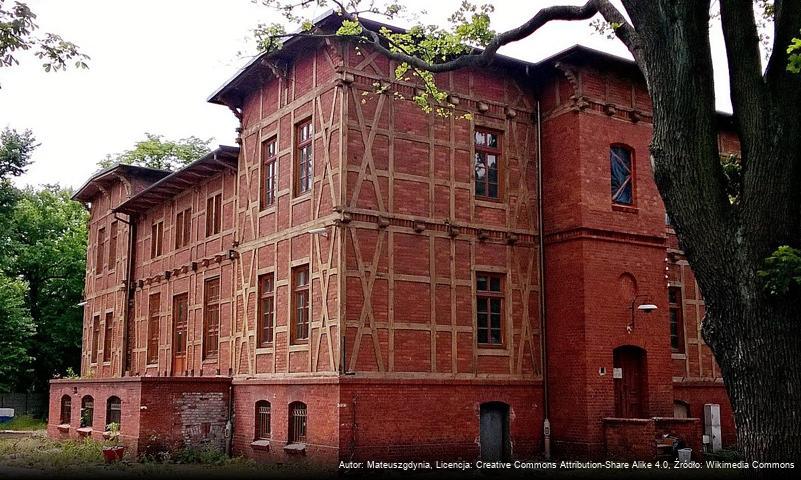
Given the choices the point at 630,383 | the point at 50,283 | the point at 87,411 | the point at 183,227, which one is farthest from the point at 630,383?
the point at 50,283

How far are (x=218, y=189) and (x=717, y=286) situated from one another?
1608 centimetres

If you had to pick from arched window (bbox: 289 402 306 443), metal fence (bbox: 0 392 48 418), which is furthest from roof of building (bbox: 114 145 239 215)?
metal fence (bbox: 0 392 48 418)

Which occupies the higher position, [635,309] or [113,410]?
[635,309]

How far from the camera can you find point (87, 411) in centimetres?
2316

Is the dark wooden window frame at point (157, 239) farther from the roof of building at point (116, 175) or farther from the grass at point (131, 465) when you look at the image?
the grass at point (131, 465)

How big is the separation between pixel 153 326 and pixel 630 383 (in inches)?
577

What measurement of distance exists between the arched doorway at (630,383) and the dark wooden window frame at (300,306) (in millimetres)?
6460

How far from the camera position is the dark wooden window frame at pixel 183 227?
80.9 feet

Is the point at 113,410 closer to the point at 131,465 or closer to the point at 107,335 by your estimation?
the point at 131,465

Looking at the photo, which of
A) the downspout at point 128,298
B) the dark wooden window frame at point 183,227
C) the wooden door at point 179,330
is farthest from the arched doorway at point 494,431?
the downspout at point 128,298

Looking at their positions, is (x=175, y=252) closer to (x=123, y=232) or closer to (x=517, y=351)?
(x=123, y=232)

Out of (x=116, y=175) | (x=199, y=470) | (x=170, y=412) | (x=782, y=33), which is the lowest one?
(x=199, y=470)

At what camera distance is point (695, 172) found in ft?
30.1

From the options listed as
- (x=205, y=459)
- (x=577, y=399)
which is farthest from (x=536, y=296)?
(x=205, y=459)
